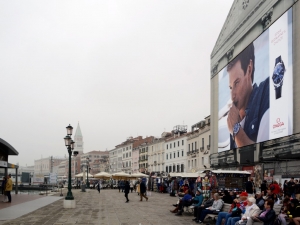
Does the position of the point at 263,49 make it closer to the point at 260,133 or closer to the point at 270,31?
the point at 270,31

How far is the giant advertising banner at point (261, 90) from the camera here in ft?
97.1

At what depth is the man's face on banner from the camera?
36.4m

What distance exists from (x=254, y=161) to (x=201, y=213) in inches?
822

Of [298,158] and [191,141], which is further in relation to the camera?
[191,141]

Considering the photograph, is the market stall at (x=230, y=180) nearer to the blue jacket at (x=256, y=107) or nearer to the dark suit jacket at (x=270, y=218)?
the blue jacket at (x=256, y=107)

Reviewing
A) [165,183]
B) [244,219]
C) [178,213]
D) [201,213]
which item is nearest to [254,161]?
[165,183]

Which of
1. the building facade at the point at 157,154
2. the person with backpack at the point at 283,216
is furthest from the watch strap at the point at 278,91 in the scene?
the building facade at the point at 157,154

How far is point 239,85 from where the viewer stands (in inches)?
1512

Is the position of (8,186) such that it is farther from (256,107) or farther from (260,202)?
(256,107)

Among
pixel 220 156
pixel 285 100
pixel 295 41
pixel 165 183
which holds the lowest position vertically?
pixel 165 183

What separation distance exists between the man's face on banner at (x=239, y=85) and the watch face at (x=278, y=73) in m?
4.65

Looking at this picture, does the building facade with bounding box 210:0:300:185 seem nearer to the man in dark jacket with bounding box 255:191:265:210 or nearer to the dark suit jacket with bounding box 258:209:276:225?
the man in dark jacket with bounding box 255:191:265:210

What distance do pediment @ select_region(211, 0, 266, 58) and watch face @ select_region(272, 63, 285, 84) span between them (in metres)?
6.89

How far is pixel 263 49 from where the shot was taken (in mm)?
33625
